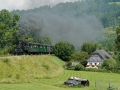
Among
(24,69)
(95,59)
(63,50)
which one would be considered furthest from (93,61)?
(24,69)

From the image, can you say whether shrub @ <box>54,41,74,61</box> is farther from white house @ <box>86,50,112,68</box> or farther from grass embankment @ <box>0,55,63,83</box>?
grass embankment @ <box>0,55,63,83</box>

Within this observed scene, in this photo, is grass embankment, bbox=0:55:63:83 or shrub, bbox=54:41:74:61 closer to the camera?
grass embankment, bbox=0:55:63:83

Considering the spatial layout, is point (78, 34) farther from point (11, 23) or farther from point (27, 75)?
point (27, 75)

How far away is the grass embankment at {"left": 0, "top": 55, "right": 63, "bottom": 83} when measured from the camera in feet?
104

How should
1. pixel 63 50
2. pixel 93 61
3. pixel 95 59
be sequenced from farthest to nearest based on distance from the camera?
pixel 63 50, pixel 95 59, pixel 93 61

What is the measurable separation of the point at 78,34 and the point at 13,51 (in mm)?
122198

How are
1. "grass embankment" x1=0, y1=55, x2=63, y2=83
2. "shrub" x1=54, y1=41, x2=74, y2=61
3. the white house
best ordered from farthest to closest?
1. "shrub" x1=54, y1=41, x2=74, y2=61
2. the white house
3. "grass embankment" x1=0, y1=55, x2=63, y2=83

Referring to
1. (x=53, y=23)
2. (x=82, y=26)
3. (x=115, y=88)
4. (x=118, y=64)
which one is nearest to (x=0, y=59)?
(x=115, y=88)

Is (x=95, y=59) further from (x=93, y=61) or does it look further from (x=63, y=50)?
(x=63, y=50)

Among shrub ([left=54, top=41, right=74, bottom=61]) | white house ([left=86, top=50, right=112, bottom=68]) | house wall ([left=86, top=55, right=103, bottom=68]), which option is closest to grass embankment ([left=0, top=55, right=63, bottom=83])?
house wall ([left=86, top=55, right=103, bottom=68])

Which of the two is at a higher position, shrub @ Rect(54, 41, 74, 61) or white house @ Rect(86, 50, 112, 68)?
shrub @ Rect(54, 41, 74, 61)

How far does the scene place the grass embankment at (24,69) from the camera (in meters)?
31.6

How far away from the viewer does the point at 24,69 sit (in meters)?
35.9

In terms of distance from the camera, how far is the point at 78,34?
174m
